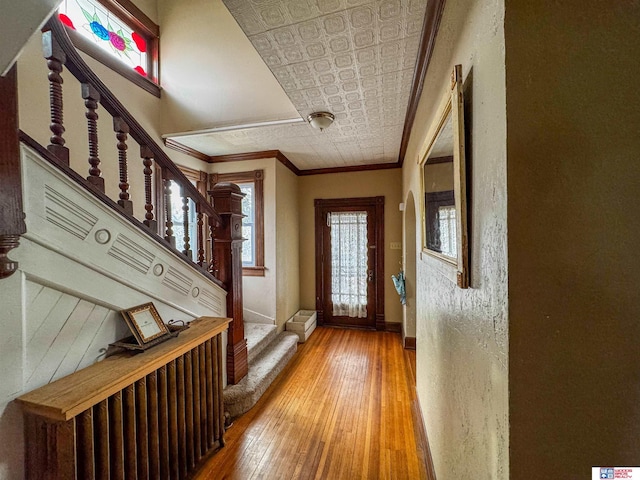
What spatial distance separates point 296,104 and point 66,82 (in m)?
1.82

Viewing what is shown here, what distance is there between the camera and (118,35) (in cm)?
255

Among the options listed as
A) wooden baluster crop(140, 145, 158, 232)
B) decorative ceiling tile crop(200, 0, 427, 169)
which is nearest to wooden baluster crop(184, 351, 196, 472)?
wooden baluster crop(140, 145, 158, 232)

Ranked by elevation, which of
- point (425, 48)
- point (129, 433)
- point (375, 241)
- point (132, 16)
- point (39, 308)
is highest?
point (132, 16)

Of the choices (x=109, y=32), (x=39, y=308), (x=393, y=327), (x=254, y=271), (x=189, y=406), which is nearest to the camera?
(x=39, y=308)

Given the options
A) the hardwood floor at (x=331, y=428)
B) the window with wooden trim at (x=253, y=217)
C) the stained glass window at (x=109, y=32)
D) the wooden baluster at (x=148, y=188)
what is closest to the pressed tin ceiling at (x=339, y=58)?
the window with wooden trim at (x=253, y=217)

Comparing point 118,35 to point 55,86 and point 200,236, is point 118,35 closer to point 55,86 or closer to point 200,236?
point 55,86

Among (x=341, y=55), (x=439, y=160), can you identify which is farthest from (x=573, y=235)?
(x=341, y=55)

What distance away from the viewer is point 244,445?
6.30 ft

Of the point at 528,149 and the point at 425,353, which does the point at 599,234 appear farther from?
the point at 425,353

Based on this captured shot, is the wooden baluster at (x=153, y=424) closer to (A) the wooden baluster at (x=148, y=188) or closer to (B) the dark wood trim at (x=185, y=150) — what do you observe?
(A) the wooden baluster at (x=148, y=188)

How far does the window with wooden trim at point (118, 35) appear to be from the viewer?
2.18 meters

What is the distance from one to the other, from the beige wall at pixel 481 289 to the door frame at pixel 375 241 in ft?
9.86

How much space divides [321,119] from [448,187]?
1696 mm

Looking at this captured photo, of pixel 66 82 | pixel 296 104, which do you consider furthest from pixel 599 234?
pixel 66 82
